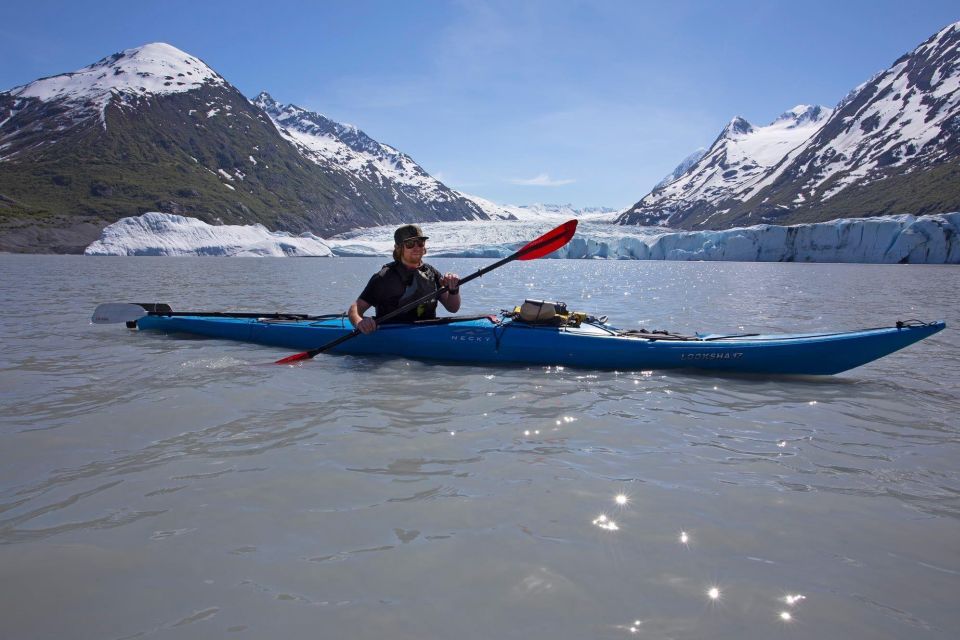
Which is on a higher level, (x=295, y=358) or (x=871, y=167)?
(x=871, y=167)

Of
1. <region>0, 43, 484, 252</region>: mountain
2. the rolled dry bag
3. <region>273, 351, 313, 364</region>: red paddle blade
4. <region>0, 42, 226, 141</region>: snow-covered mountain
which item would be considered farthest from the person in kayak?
<region>0, 42, 226, 141</region>: snow-covered mountain

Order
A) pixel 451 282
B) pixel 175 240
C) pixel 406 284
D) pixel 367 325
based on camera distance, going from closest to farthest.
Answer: pixel 367 325 → pixel 451 282 → pixel 406 284 → pixel 175 240

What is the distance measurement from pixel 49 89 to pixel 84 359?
613 feet

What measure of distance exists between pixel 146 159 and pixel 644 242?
11465 centimetres

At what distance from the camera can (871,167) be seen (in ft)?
403

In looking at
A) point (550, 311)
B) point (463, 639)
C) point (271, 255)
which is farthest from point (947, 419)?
point (271, 255)

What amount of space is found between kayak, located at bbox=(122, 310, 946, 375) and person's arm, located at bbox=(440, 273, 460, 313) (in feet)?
0.95

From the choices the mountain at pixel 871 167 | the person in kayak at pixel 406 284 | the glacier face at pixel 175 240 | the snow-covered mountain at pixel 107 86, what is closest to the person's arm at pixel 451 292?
the person in kayak at pixel 406 284

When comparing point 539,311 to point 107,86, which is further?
point 107,86

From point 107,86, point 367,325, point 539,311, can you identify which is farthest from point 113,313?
point 107,86

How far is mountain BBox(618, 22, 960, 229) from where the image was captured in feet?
334

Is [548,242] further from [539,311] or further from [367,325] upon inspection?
[367,325]

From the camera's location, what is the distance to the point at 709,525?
9.60 feet

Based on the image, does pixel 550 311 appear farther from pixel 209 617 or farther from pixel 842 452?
pixel 209 617
